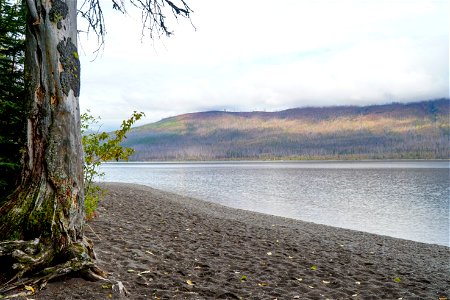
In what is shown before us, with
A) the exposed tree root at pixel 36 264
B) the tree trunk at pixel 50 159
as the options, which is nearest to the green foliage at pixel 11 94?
the tree trunk at pixel 50 159

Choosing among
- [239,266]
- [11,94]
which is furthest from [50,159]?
[239,266]

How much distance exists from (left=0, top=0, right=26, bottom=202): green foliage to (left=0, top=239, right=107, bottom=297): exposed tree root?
206 centimetres

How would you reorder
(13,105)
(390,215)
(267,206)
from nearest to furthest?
(13,105) < (390,215) < (267,206)

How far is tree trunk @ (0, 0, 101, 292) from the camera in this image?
5.44 meters

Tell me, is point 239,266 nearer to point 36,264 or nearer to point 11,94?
point 36,264

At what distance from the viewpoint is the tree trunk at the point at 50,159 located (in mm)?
5441

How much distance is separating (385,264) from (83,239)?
7447 mm

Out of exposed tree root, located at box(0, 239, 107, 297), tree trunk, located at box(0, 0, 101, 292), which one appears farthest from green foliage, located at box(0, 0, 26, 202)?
exposed tree root, located at box(0, 239, 107, 297)

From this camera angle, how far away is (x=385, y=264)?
31.5ft

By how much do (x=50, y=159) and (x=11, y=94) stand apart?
288cm

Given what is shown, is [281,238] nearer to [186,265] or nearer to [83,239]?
[186,265]

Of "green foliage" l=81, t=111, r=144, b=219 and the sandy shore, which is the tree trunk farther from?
"green foliage" l=81, t=111, r=144, b=219

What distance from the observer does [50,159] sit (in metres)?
5.55

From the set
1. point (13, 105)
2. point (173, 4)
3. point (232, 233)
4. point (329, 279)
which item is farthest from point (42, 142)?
point (232, 233)
